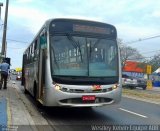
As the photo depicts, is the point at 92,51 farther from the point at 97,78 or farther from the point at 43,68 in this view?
the point at 43,68

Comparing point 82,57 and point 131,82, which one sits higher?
point 82,57

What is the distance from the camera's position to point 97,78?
13320 mm

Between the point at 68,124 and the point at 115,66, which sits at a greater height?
the point at 115,66

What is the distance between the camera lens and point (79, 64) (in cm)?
1332

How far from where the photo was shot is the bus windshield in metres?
13.2

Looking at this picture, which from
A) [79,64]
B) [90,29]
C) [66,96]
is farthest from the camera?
[90,29]

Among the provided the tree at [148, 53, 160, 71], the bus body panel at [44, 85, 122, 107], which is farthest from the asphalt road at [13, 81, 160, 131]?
the tree at [148, 53, 160, 71]

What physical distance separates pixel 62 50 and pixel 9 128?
13.5ft

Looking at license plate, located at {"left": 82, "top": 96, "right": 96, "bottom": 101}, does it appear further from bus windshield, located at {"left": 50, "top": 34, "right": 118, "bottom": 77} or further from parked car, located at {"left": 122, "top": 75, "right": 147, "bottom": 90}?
parked car, located at {"left": 122, "top": 75, "right": 147, "bottom": 90}

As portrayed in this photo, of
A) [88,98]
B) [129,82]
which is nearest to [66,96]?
[88,98]

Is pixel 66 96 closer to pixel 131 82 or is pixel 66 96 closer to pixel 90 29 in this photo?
pixel 90 29

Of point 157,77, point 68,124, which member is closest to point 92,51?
point 68,124

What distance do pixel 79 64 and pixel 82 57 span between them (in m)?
0.27

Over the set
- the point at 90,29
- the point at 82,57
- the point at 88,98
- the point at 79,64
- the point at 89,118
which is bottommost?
the point at 89,118
